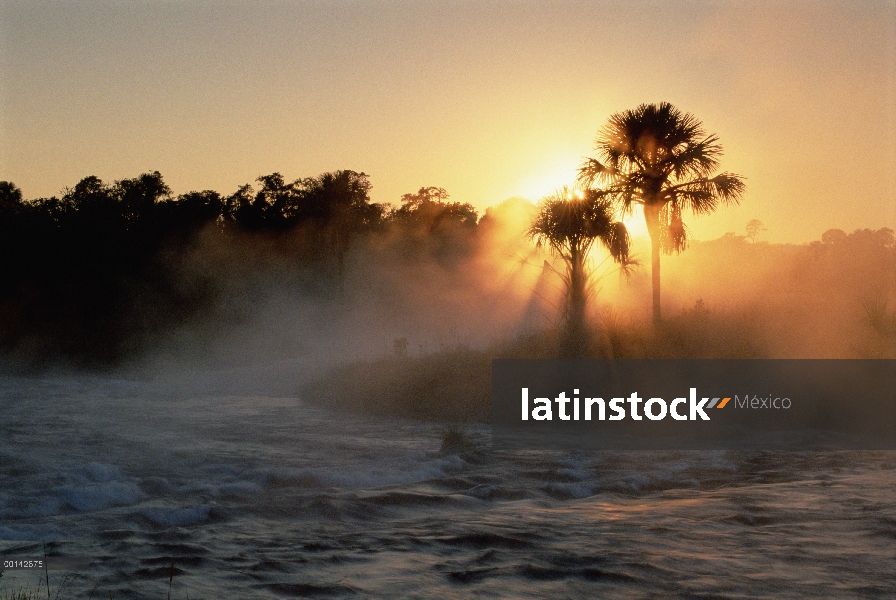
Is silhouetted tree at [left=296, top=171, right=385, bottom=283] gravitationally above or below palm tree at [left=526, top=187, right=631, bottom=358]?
above

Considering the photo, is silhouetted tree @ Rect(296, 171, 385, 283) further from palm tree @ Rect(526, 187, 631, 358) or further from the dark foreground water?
the dark foreground water

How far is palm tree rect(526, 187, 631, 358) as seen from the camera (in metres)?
19.2

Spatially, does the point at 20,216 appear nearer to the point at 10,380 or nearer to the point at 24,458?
the point at 10,380

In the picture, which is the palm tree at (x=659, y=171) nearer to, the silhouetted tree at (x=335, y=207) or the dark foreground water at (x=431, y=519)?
the dark foreground water at (x=431, y=519)

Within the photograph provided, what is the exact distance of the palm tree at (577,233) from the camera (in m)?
19.2

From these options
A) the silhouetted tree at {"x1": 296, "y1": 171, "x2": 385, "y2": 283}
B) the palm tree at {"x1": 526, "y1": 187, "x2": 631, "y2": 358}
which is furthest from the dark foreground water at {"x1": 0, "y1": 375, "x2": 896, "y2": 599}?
the silhouetted tree at {"x1": 296, "y1": 171, "x2": 385, "y2": 283}

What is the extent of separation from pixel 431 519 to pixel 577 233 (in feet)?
41.2

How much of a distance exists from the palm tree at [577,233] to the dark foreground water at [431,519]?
6.72 metres

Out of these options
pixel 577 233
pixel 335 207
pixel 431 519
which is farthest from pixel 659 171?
pixel 335 207

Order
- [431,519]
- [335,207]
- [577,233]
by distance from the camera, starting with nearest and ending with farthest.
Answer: [431,519] < [577,233] < [335,207]

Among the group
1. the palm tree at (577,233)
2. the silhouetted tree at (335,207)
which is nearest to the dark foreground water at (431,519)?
the palm tree at (577,233)

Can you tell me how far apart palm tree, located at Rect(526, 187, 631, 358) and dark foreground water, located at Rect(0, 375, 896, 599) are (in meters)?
6.72

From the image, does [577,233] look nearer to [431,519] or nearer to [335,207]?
[431,519]

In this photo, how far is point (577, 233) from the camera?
19828 millimetres
